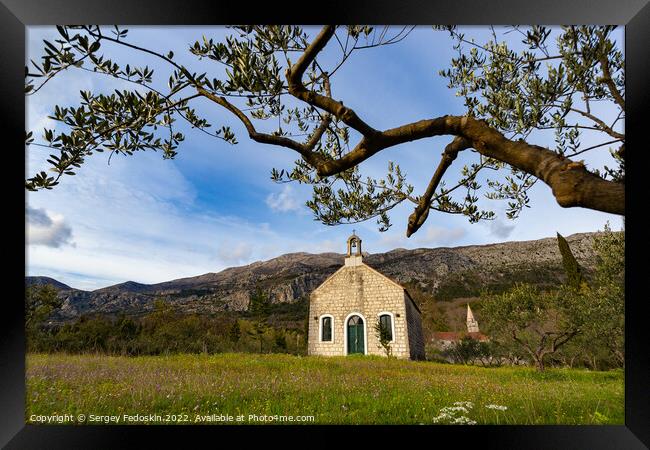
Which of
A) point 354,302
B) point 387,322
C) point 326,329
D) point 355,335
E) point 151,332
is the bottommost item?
point 355,335

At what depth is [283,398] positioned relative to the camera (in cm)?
553

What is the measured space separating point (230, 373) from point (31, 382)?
2973mm

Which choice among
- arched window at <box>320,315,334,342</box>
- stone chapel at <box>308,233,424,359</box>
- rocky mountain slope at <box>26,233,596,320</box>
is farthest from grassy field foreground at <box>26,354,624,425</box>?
arched window at <box>320,315,334,342</box>

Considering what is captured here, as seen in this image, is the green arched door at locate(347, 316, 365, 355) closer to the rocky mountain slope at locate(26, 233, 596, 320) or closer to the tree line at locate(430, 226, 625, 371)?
the rocky mountain slope at locate(26, 233, 596, 320)

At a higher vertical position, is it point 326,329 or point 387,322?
point 387,322

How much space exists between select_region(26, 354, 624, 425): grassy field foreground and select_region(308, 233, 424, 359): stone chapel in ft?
25.5

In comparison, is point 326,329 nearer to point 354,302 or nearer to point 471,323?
point 354,302

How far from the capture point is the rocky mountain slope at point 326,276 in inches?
352

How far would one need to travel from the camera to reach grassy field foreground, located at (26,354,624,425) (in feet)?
15.9

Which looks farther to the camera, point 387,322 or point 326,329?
point 326,329

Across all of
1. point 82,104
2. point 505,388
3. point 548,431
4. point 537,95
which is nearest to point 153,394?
point 82,104

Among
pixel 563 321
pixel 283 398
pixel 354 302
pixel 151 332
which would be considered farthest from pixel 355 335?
pixel 283 398
